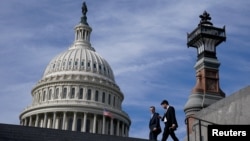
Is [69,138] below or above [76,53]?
below

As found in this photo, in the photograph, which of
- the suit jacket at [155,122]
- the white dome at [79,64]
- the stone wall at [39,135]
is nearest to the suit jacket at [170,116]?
the suit jacket at [155,122]

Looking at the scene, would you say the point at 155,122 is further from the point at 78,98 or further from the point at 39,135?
the point at 78,98

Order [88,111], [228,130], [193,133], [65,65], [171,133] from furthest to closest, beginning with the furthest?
[65,65], [88,111], [193,133], [171,133], [228,130]

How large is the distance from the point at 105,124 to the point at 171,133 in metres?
76.4

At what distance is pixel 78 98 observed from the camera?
90125 mm

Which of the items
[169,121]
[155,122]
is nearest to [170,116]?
[169,121]

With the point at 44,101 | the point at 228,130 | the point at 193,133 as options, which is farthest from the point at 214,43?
the point at 44,101

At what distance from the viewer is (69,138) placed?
598 inches

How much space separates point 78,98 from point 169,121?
7730 centimetres

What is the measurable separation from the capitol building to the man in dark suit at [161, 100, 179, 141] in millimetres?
71878

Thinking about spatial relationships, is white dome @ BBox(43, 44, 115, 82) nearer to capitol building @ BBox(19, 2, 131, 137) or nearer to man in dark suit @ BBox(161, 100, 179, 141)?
capitol building @ BBox(19, 2, 131, 137)

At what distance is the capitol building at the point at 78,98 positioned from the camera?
8756cm

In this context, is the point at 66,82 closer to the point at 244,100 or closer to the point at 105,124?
the point at 105,124

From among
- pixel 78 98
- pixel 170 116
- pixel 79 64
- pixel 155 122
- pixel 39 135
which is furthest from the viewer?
pixel 79 64
